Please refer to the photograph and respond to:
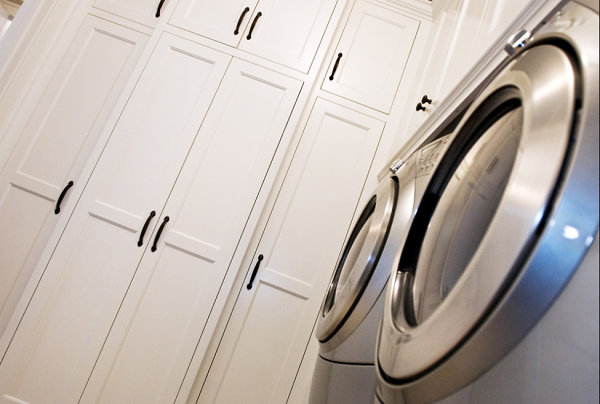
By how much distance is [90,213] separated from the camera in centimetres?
180

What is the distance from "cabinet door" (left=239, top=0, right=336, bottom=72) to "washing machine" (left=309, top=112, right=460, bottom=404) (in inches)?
47.9

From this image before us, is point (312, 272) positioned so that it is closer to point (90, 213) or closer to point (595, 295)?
point (90, 213)

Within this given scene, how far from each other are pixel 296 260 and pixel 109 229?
33.8 inches

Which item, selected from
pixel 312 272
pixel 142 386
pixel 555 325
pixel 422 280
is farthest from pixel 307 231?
pixel 555 325

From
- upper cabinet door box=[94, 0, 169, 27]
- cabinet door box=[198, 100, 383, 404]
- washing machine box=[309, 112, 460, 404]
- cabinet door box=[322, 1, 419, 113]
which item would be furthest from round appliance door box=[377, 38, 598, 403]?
upper cabinet door box=[94, 0, 169, 27]

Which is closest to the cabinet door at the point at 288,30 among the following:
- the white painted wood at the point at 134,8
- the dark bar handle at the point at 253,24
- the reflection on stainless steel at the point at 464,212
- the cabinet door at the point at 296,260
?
the dark bar handle at the point at 253,24

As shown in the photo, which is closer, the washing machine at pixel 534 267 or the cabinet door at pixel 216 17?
the washing machine at pixel 534 267

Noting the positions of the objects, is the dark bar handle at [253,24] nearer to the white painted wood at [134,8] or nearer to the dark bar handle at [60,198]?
the white painted wood at [134,8]

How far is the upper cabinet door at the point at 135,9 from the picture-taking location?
2.09 m

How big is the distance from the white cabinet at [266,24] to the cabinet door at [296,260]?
0.30m

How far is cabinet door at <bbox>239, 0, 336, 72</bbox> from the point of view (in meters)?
1.94

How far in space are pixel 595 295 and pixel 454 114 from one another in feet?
2.41

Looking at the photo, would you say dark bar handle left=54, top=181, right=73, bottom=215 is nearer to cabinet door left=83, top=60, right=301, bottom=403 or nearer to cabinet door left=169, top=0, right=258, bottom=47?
cabinet door left=83, top=60, right=301, bottom=403

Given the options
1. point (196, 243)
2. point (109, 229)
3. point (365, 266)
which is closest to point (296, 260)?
point (196, 243)
